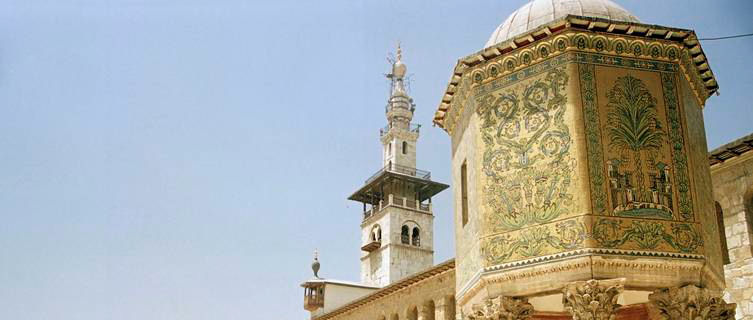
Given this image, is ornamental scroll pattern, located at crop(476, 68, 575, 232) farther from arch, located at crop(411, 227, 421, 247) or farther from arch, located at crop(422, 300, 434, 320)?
arch, located at crop(411, 227, 421, 247)

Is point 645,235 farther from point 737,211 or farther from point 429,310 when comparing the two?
point 429,310

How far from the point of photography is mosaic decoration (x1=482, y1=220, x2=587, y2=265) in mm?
9312

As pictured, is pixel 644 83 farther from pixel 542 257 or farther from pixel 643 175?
pixel 542 257

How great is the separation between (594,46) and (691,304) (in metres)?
3.27

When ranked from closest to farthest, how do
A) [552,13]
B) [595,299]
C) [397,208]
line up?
[595,299] → [552,13] → [397,208]

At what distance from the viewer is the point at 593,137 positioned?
966 centimetres

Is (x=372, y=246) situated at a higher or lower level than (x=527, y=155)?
higher

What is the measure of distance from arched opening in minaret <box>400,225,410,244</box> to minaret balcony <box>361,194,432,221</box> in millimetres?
1427

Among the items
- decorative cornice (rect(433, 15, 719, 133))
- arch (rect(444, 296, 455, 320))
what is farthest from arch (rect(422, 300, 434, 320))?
decorative cornice (rect(433, 15, 719, 133))

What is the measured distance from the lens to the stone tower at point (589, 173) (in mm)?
9242

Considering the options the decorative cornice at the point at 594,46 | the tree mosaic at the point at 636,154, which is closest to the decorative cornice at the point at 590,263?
the tree mosaic at the point at 636,154

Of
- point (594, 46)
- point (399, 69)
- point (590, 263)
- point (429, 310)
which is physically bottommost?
point (590, 263)

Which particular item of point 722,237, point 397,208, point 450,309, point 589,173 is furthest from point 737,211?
point 397,208

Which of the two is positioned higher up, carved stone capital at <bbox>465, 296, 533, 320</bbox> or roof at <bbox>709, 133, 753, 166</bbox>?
roof at <bbox>709, 133, 753, 166</bbox>
